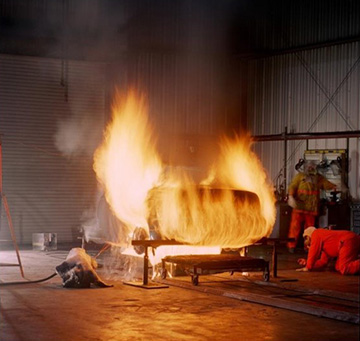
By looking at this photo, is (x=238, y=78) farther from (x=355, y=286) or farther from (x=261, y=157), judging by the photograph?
(x=355, y=286)

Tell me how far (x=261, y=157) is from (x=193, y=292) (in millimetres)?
12129

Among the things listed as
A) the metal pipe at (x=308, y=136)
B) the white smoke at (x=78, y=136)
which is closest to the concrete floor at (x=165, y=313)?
the white smoke at (x=78, y=136)

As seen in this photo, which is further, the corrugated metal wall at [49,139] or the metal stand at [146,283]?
the corrugated metal wall at [49,139]

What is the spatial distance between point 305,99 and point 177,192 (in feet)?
34.5

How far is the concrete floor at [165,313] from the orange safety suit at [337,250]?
0.31 m

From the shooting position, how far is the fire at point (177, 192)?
12305 millimetres

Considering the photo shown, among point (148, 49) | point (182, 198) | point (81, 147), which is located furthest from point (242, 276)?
point (148, 49)

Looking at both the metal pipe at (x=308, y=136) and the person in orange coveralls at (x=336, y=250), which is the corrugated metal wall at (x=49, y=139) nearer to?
the metal pipe at (x=308, y=136)

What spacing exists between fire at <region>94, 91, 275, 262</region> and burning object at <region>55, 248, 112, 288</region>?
4.28ft

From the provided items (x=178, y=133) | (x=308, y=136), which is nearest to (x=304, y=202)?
(x=308, y=136)

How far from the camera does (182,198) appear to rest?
12281 millimetres

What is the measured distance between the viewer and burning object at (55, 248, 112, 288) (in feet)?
37.9

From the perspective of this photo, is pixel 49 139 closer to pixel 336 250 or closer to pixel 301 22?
pixel 301 22

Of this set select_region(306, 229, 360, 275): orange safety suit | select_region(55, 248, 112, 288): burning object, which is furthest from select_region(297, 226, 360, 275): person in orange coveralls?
select_region(55, 248, 112, 288): burning object
